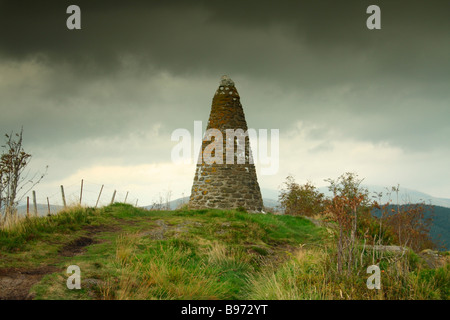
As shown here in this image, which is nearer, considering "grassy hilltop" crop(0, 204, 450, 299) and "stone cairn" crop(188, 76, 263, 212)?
"grassy hilltop" crop(0, 204, 450, 299)

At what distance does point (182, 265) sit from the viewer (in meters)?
6.83

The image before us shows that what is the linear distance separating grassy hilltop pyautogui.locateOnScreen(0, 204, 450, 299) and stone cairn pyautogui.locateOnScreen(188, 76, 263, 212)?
4.41 meters

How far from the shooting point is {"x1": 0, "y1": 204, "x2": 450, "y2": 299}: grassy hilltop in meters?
4.97

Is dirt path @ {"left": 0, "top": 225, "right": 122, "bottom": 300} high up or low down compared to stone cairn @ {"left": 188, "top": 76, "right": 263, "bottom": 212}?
down

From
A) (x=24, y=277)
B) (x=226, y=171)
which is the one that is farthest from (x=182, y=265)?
(x=226, y=171)

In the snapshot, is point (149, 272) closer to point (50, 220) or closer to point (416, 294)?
point (416, 294)

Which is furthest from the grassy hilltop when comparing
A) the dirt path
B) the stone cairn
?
the stone cairn

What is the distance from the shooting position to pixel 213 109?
58.6 ft

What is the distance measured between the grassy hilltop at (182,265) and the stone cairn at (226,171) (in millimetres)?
4412

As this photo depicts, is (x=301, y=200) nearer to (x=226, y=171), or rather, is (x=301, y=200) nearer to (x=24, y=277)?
(x=226, y=171)

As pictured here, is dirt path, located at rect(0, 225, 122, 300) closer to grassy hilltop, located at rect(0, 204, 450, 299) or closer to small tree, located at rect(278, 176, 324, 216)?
grassy hilltop, located at rect(0, 204, 450, 299)

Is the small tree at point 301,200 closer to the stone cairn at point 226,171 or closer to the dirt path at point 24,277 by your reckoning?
the stone cairn at point 226,171

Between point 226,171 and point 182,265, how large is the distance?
9999 mm

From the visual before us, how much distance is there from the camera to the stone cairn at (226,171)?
16.5 meters
